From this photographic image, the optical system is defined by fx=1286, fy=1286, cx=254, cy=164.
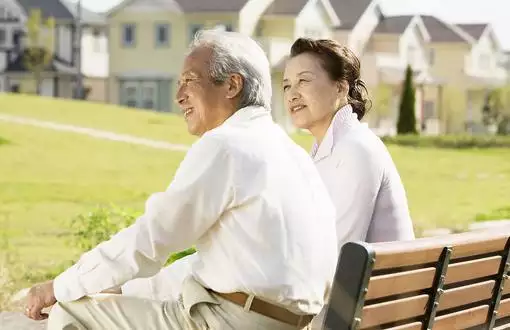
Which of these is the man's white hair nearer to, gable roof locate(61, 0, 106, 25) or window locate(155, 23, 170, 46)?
window locate(155, 23, 170, 46)

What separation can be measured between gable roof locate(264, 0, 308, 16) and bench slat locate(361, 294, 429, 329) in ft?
86.7

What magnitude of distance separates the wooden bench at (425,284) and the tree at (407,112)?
79.7 feet

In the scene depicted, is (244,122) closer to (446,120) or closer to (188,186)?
(188,186)

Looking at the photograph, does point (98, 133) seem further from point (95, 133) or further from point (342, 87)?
point (342, 87)

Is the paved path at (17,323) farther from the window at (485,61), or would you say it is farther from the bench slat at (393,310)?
the window at (485,61)

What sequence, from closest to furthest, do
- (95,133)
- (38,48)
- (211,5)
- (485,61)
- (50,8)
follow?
(95,133)
(38,48)
(211,5)
(50,8)
(485,61)

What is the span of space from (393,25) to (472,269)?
30.7m

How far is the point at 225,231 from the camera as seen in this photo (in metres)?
2.77

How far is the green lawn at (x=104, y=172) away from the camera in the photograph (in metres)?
15.4

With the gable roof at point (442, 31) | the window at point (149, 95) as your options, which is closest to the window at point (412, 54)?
the gable roof at point (442, 31)

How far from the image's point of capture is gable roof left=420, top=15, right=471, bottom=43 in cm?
3712

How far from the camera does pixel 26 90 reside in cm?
3117

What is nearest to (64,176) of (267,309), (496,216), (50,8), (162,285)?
(496,216)

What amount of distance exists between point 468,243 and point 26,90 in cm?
2874
